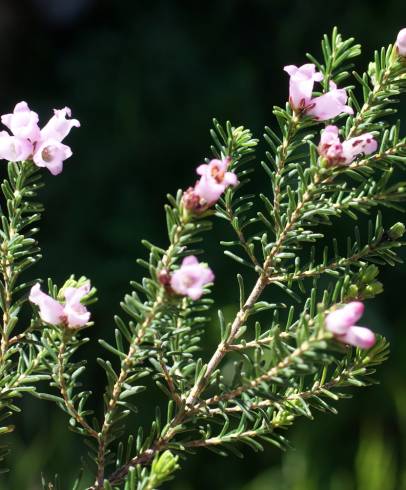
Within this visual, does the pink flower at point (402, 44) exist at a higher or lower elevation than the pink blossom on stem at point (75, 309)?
higher

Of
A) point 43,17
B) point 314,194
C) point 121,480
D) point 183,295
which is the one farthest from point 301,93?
point 43,17

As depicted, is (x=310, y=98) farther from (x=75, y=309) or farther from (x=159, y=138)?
(x=159, y=138)

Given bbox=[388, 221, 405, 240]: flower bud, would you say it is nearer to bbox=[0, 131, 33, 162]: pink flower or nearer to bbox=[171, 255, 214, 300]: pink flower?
bbox=[171, 255, 214, 300]: pink flower

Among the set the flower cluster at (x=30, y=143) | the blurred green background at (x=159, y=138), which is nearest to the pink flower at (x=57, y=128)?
the flower cluster at (x=30, y=143)

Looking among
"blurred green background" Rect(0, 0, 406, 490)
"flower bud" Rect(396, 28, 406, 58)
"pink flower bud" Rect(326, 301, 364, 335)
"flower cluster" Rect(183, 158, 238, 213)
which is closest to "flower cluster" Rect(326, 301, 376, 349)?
"pink flower bud" Rect(326, 301, 364, 335)

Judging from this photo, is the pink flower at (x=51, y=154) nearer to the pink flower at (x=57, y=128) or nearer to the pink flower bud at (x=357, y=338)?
the pink flower at (x=57, y=128)

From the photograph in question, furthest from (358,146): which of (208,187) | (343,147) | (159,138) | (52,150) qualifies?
(159,138)

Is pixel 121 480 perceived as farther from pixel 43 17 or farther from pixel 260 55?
pixel 43 17
